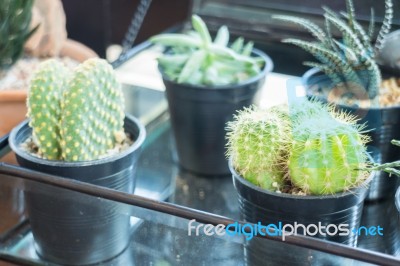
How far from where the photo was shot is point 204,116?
925 millimetres

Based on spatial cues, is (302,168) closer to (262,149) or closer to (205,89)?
(262,149)

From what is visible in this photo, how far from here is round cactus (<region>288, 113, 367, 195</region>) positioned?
0.64m

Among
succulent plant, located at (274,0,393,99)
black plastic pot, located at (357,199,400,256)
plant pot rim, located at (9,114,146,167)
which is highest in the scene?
succulent plant, located at (274,0,393,99)

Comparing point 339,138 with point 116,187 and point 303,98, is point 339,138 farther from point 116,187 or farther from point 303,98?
point 116,187

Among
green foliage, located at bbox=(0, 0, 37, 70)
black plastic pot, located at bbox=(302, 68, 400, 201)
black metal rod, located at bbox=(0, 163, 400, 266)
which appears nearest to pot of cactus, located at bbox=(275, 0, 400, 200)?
black plastic pot, located at bbox=(302, 68, 400, 201)

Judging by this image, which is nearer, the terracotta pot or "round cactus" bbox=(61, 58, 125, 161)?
"round cactus" bbox=(61, 58, 125, 161)

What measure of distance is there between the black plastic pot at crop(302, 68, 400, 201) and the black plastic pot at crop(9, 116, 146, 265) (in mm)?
280

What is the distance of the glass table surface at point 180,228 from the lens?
24.8 inches

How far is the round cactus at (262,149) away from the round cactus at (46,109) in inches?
9.1

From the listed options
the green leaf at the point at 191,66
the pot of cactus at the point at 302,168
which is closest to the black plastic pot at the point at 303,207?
the pot of cactus at the point at 302,168

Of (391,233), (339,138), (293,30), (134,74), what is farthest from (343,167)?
(134,74)

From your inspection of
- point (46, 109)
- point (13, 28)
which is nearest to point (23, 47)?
point (13, 28)

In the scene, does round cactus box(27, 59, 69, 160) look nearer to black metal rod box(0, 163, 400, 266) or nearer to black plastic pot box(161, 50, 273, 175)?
black metal rod box(0, 163, 400, 266)

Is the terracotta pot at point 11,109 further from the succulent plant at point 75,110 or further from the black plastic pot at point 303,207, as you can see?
the black plastic pot at point 303,207
